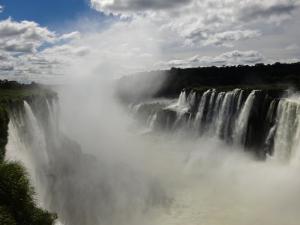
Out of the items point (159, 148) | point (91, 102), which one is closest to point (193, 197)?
point (159, 148)

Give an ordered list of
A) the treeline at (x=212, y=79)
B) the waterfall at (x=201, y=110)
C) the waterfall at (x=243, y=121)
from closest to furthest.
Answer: the waterfall at (x=243, y=121), the waterfall at (x=201, y=110), the treeline at (x=212, y=79)

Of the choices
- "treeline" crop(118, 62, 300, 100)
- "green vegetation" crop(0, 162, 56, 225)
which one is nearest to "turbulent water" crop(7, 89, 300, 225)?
"green vegetation" crop(0, 162, 56, 225)

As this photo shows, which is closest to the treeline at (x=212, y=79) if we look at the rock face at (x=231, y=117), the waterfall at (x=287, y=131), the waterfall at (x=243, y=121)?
the rock face at (x=231, y=117)

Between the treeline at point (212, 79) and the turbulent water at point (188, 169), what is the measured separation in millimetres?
9107

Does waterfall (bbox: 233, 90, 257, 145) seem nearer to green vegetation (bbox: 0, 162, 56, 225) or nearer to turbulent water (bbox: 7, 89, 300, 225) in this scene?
turbulent water (bbox: 7, 89, 300, 225)

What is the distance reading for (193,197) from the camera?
27156 mm

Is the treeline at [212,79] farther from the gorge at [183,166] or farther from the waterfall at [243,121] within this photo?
the gorge at [183,166]

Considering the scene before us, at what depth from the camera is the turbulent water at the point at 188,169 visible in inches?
891

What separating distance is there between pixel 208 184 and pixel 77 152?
10.9m

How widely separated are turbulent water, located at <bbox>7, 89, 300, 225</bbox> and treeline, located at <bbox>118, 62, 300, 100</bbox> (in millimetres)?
9107

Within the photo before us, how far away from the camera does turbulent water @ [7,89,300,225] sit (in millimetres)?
22625

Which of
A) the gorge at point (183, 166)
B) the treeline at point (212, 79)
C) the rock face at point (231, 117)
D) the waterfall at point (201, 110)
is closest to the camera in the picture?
the gorge at point (183, 166)

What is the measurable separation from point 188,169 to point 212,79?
34.3 metres

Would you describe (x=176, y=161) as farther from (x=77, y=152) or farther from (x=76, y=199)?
(x=76, y=199)
